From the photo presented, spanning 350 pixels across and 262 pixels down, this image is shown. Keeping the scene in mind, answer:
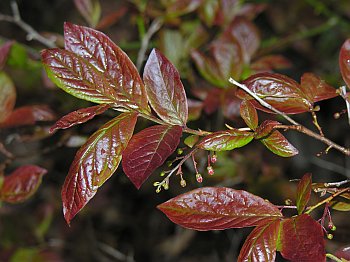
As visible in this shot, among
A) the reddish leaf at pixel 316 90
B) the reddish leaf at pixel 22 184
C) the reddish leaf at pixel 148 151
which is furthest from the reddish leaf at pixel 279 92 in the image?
the reddish leaf at pixel 22 184

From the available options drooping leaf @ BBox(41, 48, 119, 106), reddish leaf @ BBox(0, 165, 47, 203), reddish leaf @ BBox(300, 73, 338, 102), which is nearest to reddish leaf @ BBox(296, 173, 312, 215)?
reddish leaf @ BBox(300, 73, 338, 102)

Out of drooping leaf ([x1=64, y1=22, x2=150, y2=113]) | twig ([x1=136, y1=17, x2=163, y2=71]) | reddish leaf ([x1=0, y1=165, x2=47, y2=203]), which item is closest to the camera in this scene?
drooping leaf ([x1=64, y1=22, x2=150, y2=113])

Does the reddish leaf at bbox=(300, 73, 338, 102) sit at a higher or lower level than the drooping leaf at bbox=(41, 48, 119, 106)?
lower

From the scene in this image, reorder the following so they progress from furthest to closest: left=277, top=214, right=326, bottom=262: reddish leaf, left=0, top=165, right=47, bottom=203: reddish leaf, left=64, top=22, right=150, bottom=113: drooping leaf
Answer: left=0, top=165, right=47, bottom=203: reddish leaf → left=64, top=22, right=150, bottom=113: drooping leaf → left=277, top=214, right=326, bottom=262: reddish leaf

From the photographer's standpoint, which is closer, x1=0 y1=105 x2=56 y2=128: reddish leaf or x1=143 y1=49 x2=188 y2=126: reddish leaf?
x1=143 y1=49 x2=188 y2=126: reddish leaf

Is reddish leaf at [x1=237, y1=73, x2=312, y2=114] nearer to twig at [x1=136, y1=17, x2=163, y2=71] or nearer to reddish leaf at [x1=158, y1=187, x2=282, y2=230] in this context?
reddish leaf at [x1=158, y1=187, x2=282, y2=230]

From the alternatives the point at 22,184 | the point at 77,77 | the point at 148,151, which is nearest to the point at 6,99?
the point at 22,184

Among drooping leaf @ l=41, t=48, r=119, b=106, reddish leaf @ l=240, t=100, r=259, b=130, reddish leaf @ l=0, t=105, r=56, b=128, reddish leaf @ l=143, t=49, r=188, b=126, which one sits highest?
drooping leaf @ l=41, t=48, r=119, b=106

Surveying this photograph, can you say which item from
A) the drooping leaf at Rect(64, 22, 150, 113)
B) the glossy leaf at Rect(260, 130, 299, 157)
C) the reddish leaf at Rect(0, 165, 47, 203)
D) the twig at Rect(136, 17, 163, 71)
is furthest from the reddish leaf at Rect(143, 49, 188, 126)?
the twig at Rect(136, 17, 163, 71)
